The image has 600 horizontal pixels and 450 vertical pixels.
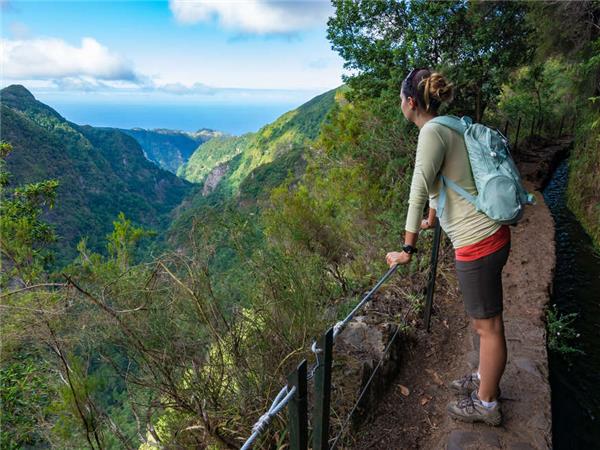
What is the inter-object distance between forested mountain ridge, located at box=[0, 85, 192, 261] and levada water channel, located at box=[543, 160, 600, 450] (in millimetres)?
20907

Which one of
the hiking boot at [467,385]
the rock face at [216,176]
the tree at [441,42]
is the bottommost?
the rock face at [216,176]

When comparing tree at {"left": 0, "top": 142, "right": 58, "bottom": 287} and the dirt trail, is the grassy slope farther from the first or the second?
tree at {"left": 0, "top": 142, "right": 58, "bottom": 287}

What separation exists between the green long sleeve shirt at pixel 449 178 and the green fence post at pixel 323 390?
75 centimetres

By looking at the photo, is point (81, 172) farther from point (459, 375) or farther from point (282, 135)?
point (459, 375)

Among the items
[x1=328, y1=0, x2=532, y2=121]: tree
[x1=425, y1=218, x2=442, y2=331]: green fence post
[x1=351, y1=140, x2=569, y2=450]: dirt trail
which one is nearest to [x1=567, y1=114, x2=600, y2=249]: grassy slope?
[x1=328, y1=0, x2=532, y2=121]: tree

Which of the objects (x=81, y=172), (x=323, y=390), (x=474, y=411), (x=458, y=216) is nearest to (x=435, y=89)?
(x=458, y=216)

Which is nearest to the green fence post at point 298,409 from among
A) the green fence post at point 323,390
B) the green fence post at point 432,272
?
the green fence post at point 323,390

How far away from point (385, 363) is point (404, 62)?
6879 mm

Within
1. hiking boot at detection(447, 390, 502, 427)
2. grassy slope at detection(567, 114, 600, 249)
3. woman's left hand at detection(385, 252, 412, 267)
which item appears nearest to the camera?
woman's left hand at detection(385, 252, 412, 267)

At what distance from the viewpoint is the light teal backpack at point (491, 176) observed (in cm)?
158

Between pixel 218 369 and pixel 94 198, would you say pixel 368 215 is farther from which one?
pixel 94 198

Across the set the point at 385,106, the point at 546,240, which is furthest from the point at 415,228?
the point at 385,106

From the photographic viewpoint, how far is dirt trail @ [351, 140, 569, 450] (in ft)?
6.88

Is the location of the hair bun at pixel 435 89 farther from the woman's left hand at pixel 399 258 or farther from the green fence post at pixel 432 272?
the green fence post at pixel 432 272
